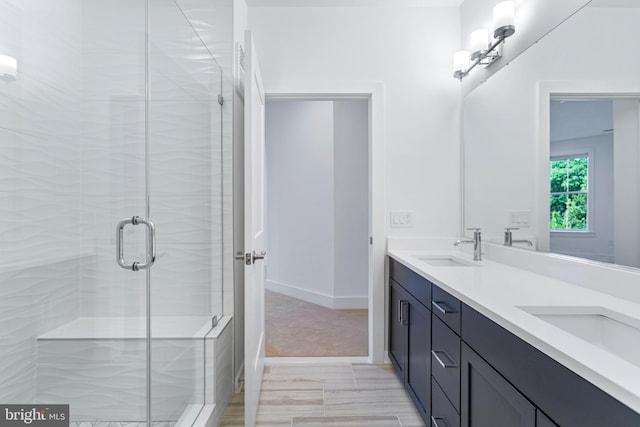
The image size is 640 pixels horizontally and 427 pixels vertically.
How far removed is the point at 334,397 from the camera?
1.92m

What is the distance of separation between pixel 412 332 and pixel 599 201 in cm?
108

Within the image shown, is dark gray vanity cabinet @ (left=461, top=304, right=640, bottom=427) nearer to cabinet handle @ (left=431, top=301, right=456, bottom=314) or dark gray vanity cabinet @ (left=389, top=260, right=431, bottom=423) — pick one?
cabinet handle @ (left=431, top=301, right=456, bottom=314)

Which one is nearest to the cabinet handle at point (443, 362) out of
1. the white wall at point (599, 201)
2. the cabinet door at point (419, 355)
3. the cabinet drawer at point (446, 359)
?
the cabinet drawer at point (446, 359)

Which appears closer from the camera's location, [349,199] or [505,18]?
[505,18]

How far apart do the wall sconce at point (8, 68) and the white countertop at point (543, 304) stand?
80.4 inches

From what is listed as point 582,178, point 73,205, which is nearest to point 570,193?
point 582,178

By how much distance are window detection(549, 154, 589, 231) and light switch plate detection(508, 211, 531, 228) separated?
187 millimetres

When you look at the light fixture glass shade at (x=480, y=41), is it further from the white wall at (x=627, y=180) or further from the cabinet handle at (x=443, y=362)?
the cabinet handle at (x=443, y=362)

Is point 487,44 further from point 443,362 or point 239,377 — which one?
point 239,377

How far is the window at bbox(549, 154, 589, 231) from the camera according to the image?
4.38 ft

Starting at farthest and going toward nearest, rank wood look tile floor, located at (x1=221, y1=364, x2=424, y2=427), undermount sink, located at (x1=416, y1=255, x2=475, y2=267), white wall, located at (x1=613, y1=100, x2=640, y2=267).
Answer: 1. undermount sink, located at (x1=416, y1=255, x2=475, y2=267)
2. wood look tile floor, located at (x1=221, y1=364, x2=424, y2=427)
3. white wall, located at (x1=613, y1=100, x2=640, y2=267)

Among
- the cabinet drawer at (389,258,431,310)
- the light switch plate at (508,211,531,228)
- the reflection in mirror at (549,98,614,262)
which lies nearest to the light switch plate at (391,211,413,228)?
the cabinet drawer at (389,258,431,310)

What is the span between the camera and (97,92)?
174 cm

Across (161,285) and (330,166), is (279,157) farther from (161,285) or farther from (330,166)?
(161,285)
